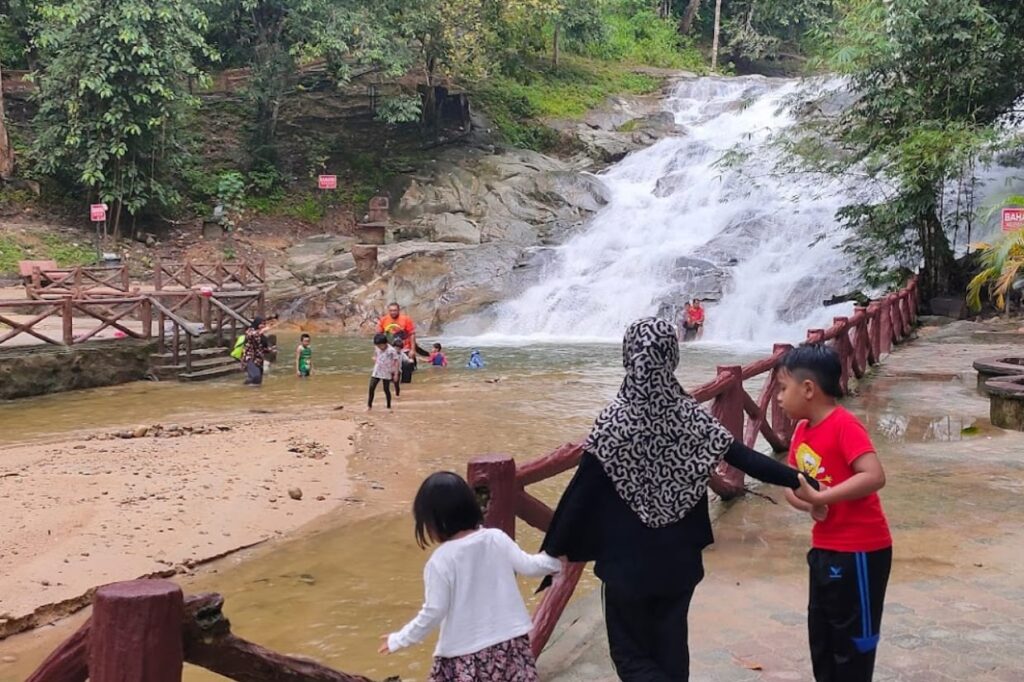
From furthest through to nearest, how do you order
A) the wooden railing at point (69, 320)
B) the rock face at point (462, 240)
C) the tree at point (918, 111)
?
the rock face at point (462, 240), the tree at point (918, 111), the wooden railing at point (69, 320)

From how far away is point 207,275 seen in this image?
23.8 m

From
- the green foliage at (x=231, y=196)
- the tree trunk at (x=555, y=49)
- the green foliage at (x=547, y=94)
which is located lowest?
the green foliage at (x=231, y=196)

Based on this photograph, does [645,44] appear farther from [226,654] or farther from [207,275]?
[226,654]

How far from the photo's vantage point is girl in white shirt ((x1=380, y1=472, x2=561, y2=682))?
9.44 ft

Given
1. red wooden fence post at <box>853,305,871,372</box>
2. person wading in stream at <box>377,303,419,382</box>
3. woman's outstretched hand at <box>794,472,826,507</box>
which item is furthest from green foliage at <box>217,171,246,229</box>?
woman's outstretched hand at <box>794,472,826,507</box>

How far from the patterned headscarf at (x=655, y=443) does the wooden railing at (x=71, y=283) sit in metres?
18.1

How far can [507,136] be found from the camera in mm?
32469

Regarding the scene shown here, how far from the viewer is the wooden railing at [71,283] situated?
64.8 ft

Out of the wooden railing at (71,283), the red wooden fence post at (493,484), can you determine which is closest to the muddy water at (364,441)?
the red wooden fence post at (493,484)

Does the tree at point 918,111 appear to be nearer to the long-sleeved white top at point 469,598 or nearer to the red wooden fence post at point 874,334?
the red wooden fence post at point 874,334

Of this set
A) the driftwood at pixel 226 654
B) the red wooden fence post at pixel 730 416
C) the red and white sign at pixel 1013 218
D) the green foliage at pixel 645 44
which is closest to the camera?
the driftwood at pixel 226 654

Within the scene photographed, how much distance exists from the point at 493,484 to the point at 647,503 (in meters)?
1.05

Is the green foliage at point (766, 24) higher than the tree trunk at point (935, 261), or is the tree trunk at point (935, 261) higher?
the green foliage at point (766, 24)

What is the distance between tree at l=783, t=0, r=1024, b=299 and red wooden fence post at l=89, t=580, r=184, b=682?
17.2 metres
